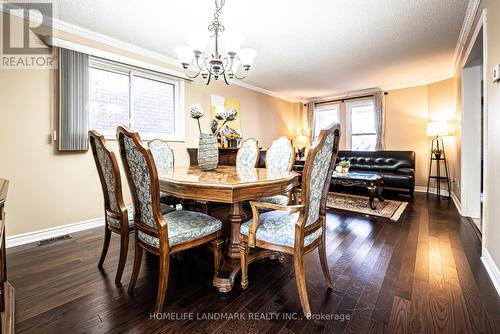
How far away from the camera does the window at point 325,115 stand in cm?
615

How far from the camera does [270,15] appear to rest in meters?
2.39

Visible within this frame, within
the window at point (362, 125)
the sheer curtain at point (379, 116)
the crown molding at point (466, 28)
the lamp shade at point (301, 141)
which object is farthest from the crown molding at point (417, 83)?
the lamp shade at point (301, 141)

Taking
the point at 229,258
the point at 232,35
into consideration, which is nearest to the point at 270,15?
the point at 232,35

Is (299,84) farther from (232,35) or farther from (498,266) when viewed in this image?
(498,266)

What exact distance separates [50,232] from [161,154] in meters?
1.44

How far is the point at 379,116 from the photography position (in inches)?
210

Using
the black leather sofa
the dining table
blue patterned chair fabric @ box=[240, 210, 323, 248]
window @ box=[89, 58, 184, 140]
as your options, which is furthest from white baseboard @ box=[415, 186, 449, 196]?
window @ box=[89, 58, 184, 140]

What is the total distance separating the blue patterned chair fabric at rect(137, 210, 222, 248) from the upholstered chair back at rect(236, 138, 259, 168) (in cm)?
132

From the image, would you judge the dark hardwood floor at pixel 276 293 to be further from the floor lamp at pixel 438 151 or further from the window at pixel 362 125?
the window at pixel 362 125

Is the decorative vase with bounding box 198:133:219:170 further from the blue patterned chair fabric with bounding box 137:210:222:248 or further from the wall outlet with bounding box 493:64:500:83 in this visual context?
the wall outlet with bounding box 493:64:500:83

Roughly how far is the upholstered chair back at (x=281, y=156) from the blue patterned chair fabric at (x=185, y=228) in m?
1.24

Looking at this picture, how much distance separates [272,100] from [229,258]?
15.7 feet

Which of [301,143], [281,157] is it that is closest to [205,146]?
[281,157]

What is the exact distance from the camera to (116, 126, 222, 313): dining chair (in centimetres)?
121
